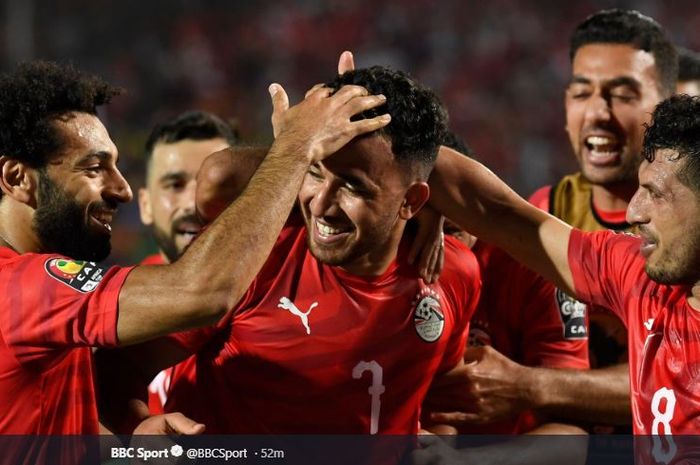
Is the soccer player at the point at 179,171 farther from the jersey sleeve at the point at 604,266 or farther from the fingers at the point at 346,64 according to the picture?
the jersey sleeve at the point at 604,266

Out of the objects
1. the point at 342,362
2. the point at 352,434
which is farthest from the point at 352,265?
the point at 352,434

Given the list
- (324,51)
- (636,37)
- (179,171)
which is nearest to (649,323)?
(636,37)

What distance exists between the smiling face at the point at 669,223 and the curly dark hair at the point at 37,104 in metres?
1.64

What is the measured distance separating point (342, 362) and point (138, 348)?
611 millimetres

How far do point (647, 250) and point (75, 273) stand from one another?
155 cm

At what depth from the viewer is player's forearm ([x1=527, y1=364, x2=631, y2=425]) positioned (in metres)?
3.52

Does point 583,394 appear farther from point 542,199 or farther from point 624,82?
point 624,82

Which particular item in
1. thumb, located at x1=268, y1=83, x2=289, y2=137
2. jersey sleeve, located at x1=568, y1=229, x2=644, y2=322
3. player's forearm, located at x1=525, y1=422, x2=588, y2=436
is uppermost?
thumb, located at x1=268, y1=83, x2=289, y2=137

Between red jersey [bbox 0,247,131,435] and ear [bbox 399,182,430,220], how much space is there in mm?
902

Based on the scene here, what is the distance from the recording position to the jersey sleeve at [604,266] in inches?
124

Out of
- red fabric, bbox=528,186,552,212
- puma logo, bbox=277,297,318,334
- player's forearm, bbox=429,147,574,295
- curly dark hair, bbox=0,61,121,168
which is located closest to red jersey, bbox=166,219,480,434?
puma logo, bbox=277,297,318,334

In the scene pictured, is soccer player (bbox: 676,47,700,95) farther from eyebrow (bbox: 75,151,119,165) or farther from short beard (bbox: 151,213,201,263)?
eyebrow (bbox: 75,151,119,165)

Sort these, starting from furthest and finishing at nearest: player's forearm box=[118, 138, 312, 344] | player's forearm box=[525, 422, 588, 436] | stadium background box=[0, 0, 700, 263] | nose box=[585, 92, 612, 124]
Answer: stadium background box=[0, 0, 700, 263] < nose box=[585, 92, 612, 124] < player's forearm box=[525, 422, 588, 436] < player's forearm box=[118, 138, 312, 344]

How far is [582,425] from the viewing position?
3.94 m
